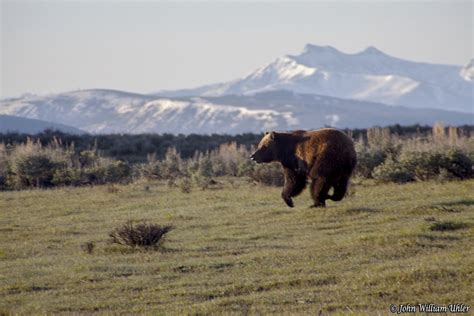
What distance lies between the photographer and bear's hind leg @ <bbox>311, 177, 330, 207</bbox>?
65.9ft

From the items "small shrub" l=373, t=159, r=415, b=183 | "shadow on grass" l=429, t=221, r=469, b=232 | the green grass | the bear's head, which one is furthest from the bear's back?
"small shrub" l=373, t=159, r=415, b=183

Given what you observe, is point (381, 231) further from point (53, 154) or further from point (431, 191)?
point (53, 154)

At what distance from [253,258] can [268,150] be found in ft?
24.0

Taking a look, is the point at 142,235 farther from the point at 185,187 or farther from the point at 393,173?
the point at 393,173

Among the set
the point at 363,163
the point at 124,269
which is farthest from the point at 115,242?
the point at 363,163

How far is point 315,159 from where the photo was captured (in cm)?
2030

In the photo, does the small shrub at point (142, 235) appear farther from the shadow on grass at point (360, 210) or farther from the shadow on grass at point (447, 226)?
the shadow on grass at point (447, 226)

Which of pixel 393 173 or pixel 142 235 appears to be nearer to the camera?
pixel 142 235

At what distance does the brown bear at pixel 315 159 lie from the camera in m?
19.8

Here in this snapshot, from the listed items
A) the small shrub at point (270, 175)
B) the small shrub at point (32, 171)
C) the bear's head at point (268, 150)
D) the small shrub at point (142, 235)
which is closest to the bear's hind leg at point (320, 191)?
the bear's head at point (268, 150)

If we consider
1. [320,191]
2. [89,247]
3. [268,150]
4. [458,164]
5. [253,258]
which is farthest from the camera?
[458,164]

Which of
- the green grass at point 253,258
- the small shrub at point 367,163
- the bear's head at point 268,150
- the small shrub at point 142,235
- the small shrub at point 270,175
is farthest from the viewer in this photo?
the small shrub at point 270,175

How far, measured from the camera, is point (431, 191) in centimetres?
2336

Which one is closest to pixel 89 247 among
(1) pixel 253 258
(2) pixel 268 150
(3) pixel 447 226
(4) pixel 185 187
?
(1) pixel 253 258
